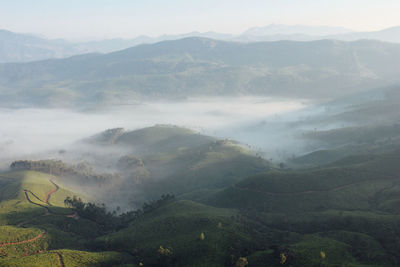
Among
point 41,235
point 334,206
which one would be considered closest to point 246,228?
point 334,206

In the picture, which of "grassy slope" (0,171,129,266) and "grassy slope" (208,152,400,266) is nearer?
"grassy slope" (0,171,129,266)

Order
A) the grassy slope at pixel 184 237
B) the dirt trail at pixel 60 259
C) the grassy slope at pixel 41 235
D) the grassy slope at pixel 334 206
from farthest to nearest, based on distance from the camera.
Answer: the grassy slope at pixel 184 237, the grassy slope at pixel 334 206, the grassy slope at pixel 41 235, the dirt trail at pixel 60 259

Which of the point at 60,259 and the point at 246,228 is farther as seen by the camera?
the point at 246,228

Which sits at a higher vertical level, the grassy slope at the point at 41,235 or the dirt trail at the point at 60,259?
the dirt trail at the point at 60,259

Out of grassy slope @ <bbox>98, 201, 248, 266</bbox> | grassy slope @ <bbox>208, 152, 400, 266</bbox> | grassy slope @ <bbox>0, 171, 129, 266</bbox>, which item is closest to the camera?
grassy slope @ <bbox>0, 171, 129, 266</bbox>

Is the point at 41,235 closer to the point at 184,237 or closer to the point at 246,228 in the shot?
the point at 184,237

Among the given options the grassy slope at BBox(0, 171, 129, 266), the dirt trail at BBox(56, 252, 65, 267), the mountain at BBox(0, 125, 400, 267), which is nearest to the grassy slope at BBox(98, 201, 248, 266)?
the mountain at BBox(0, 125, 400, 267)

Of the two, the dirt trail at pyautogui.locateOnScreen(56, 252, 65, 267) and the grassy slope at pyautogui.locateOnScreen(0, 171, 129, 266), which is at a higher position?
the dirt trail at pyautogui.locateOnScreen(56, 252, 65, 267)

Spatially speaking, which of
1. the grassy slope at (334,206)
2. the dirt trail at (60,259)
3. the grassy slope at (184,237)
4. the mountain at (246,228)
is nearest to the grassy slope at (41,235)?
the mountain at (246,228)

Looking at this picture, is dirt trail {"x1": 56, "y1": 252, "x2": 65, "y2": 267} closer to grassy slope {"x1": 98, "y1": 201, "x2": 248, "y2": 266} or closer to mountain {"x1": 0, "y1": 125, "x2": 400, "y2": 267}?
mountain {"x1": 0, "y1": 125, "x2": 400, "y2": 267}

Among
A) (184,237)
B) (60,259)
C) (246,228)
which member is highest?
(60,259)

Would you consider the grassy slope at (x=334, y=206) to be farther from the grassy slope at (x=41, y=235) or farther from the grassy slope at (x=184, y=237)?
the grassy slope at (x=41, y=235)

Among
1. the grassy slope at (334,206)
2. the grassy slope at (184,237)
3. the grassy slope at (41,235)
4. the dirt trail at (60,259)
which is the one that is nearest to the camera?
the dirt trail at (60,259)
